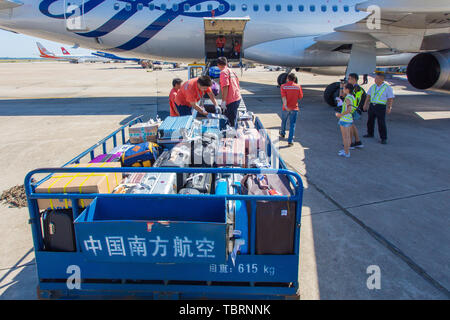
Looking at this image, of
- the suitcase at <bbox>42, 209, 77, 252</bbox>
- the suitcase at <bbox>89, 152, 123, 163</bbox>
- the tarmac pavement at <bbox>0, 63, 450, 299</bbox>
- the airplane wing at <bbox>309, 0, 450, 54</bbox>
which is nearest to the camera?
the suitcase at <bbox>42, 209, 77, 252</bbox>

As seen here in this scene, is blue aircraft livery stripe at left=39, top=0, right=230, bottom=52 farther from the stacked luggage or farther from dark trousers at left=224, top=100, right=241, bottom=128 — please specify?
the stacked luggage

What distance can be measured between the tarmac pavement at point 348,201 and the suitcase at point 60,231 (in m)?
0.75

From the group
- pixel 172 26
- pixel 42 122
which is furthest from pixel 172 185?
pixel 172 26

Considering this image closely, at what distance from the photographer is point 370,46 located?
37.6 ft

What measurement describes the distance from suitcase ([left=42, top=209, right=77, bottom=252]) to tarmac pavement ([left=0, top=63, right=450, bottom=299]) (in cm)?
75

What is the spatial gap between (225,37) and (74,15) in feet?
19.0

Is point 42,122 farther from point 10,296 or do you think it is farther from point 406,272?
point 406,272

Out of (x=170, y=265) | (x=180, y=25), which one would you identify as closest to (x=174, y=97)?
(x=170, y=265)

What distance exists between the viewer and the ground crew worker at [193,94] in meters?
5.39

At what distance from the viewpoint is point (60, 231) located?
261 centimetres

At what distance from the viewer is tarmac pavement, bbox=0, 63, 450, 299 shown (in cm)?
315

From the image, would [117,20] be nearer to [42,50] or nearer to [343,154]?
[343,154]

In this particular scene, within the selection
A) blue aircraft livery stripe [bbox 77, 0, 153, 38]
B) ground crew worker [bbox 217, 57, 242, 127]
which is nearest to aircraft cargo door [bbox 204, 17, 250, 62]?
blue aircraft livery stripe [bbox 77, 0, 153, 38]

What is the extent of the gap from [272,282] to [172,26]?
1122 cm
